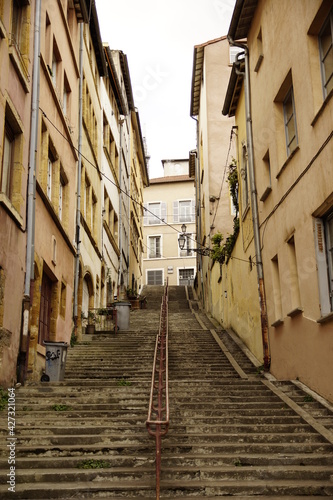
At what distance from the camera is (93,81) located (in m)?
22.0

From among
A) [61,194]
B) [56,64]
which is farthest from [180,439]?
[56,64]

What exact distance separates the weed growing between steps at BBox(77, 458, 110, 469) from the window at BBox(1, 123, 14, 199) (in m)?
5.31

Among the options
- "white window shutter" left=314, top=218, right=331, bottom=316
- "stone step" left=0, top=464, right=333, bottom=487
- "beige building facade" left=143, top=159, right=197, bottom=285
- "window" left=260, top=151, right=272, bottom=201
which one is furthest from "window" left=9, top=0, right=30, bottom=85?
"beige building facade" left=143, top=159, right=197, bottom=285

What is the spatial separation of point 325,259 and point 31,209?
5626mm

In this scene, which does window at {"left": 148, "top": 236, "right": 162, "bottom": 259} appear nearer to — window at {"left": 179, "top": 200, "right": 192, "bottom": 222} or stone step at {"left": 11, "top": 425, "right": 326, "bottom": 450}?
window at {"left": 179, "top": 200, "right": 192, "bottom": 222}

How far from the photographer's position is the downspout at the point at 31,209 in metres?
10.6

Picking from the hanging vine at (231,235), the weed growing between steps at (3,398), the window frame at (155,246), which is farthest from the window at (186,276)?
the weed growing between steps at (3,398)

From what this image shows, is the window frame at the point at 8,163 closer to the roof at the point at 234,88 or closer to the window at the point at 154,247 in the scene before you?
the roof at the point at 234,88

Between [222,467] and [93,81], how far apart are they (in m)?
17.8

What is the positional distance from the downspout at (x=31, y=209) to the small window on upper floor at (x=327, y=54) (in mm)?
5704

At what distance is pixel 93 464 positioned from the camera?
23.1 feet

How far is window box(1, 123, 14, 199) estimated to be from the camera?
34.7 ft

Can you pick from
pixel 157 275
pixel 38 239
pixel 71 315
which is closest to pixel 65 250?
pixel 71 315

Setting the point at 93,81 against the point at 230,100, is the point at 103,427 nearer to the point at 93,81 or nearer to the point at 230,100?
the point at 230,100
